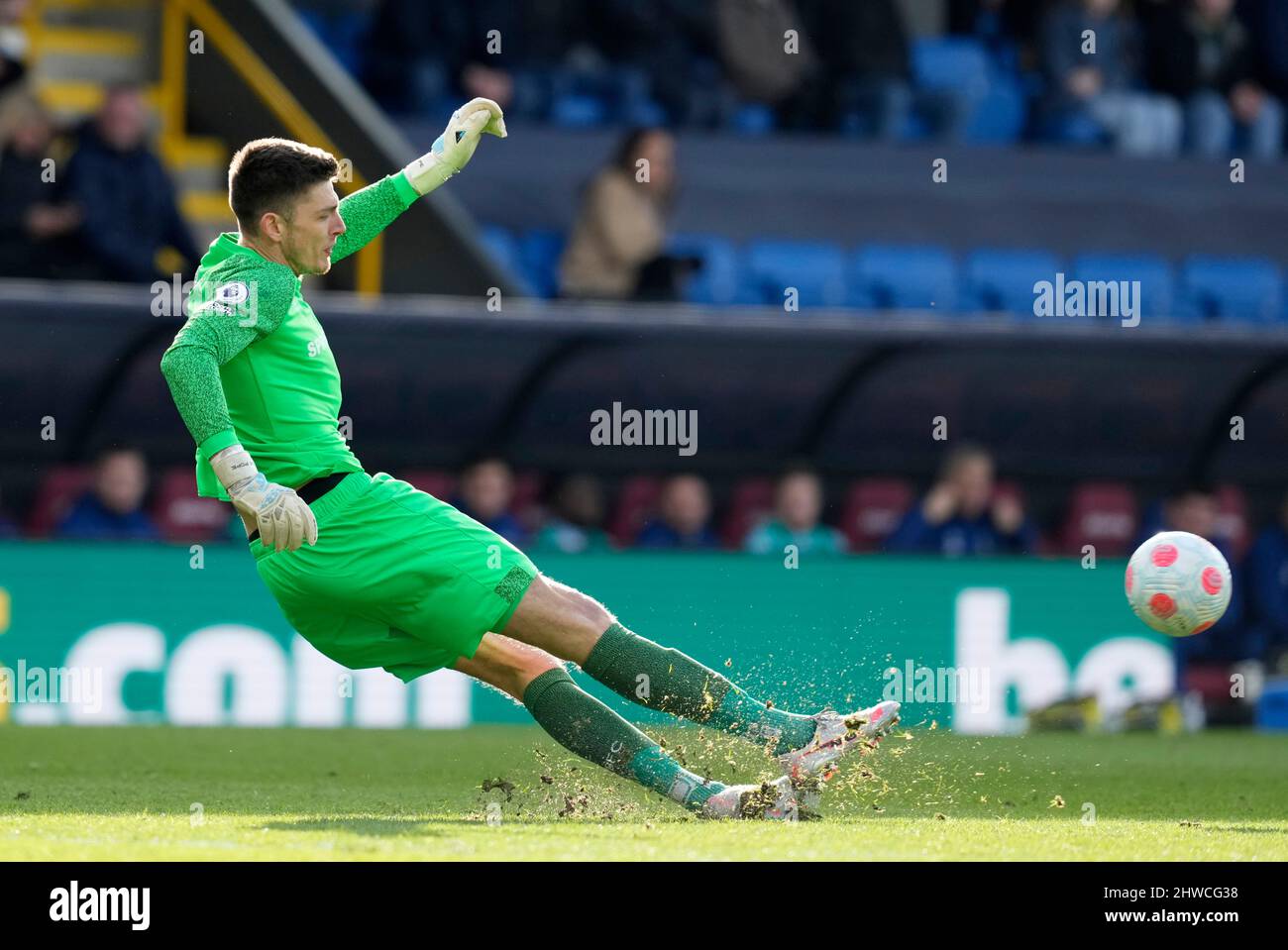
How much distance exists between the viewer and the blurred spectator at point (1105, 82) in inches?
639

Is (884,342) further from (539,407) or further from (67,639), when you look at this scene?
(67,639)

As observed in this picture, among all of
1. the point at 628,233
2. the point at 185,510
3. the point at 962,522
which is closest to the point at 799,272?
the point at 628,233

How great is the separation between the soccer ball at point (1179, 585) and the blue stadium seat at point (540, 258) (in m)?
7.42

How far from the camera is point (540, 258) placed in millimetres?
14180

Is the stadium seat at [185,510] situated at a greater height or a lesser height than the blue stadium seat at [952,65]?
lesser

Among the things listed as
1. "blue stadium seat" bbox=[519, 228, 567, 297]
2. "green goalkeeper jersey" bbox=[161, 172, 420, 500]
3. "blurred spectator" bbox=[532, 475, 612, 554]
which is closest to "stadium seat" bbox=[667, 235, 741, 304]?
"blue stadium seat" bbox=[519, 228, 567, 297]

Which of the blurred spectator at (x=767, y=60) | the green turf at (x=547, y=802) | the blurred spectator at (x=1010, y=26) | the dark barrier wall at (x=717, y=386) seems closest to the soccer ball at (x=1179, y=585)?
the green turf at (x=547, y=802)

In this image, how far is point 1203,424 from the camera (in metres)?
13.4

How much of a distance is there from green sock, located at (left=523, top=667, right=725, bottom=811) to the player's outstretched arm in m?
1.42

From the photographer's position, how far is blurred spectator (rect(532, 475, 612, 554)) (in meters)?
11.7

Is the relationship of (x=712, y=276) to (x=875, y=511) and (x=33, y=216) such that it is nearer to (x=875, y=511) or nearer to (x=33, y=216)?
(x=875, y=511)

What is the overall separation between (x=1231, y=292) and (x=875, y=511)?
11.9 feet

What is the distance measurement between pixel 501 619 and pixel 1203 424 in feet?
28.1

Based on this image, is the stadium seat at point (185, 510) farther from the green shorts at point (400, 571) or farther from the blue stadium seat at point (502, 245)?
the green shorts at point (400, 571)
